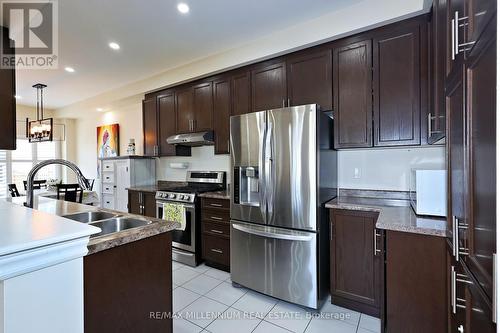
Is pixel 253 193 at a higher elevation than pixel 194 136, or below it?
below

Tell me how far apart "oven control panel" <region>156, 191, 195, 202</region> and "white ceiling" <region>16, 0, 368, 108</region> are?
191cm

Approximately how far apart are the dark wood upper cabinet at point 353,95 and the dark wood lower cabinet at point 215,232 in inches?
61.2

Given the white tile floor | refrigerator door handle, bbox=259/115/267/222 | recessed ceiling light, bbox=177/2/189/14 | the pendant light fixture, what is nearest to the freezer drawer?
the white tile floor

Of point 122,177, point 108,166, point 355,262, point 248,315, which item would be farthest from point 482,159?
point 108,166

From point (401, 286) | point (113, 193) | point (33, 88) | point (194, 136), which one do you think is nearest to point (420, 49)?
point (401, 286)

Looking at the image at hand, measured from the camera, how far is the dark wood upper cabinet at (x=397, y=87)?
2199mm

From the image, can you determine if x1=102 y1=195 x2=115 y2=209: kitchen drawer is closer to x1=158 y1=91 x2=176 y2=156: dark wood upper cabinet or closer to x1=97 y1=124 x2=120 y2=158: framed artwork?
x1=97 y1=124 x2=120 y2=158: framed artwork

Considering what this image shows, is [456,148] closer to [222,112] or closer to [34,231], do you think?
[34,231]

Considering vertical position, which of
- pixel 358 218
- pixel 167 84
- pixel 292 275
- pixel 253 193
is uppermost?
pixel 167 84

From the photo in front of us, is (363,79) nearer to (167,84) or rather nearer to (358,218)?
(358,218)

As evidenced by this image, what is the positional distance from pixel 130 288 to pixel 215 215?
71.6 inches

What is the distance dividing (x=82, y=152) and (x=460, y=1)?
8026mm

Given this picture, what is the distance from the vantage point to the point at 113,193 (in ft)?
15.9

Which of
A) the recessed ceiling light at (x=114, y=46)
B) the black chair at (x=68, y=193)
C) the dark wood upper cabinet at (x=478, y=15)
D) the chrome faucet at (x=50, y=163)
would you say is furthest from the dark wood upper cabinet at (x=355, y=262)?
the black chair at (x=68, y=193)
